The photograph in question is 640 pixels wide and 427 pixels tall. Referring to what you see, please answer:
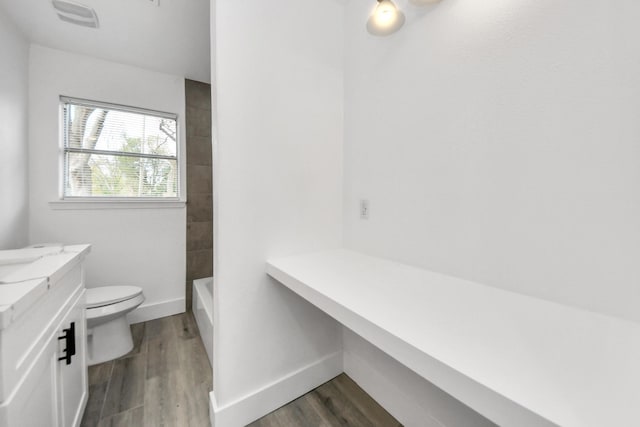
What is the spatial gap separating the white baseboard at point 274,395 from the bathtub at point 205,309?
1.74 feet

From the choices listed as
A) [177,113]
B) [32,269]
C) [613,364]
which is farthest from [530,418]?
[177,113]

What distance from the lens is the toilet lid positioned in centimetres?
173

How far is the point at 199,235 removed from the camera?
2572 mm

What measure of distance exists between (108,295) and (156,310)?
0.63 metres

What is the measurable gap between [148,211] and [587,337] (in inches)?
113

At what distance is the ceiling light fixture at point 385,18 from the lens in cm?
109

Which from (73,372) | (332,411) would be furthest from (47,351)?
(332,411)

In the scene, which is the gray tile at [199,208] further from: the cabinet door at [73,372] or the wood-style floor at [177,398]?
the cabinet door at [73,372]

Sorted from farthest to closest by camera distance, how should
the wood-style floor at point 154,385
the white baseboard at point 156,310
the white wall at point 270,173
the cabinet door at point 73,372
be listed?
the white baseboard at point 156,310 < the wood-style floor at point 154,385 < the white wall at point 270,173 < the cabinet door at point 73,372

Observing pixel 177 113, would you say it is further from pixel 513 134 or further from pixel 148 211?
pixel 513 134

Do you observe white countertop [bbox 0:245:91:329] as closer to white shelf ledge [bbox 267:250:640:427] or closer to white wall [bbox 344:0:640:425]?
white shelf ledge [bbox 267:250:640:427]

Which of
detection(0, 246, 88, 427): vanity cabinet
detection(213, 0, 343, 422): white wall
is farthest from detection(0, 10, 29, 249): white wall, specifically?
detection(213, 0, 343, 422): white wall

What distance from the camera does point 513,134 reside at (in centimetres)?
90

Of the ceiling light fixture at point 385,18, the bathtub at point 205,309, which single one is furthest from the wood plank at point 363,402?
the ceiling light fixture at point 385,18
